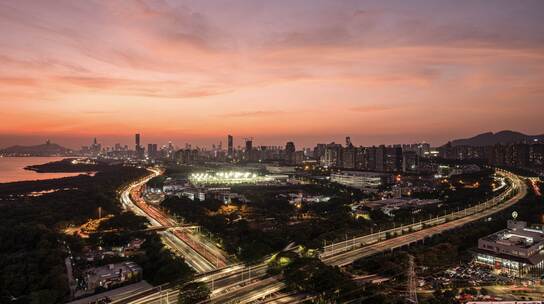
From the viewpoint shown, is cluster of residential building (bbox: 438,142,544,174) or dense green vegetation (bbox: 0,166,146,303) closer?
dense green vegetation (bbox: 0,166,146,303)

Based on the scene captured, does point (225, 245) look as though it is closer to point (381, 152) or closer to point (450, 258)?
point (450, 258)

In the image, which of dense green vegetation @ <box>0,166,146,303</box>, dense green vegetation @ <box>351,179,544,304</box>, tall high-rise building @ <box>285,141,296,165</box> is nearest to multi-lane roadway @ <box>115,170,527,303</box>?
dense green vegetation @ <box>351,179,544,304</box>

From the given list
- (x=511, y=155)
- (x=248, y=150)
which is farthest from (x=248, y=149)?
(x=511, y=155)

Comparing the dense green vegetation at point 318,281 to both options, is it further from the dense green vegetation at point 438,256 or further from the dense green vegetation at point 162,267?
the dense green vegetation at point 162,267

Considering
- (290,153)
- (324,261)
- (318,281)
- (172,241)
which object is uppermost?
(290,153)

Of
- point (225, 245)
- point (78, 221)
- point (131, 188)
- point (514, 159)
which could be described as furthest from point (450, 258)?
point (514, 159)

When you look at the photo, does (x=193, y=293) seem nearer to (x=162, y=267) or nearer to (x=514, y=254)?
(x=162, y=267)

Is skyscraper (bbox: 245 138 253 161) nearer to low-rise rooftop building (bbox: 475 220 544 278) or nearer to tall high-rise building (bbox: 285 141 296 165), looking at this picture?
tall high-rise building (bbox: 285 141 296 165)

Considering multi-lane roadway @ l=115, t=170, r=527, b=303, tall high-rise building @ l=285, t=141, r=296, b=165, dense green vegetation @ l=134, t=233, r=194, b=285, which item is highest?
tall high-rise building @ l=285, t=141, r=296, b=165
